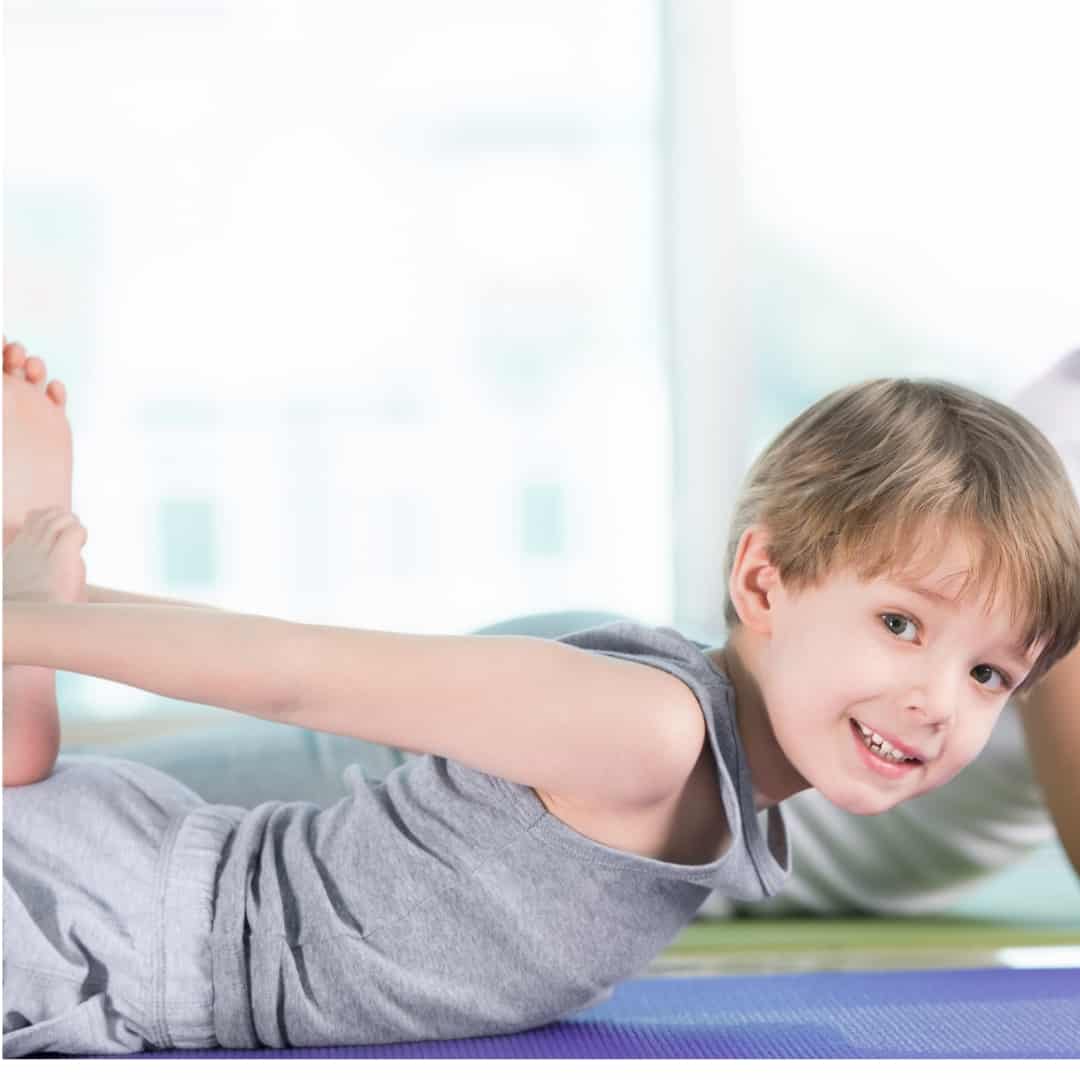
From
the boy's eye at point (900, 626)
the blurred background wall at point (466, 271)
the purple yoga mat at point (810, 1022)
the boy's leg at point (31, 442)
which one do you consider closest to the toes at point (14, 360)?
the boy's leg at point (31, 442)

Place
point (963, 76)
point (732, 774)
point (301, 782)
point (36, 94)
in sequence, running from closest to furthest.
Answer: point (732, 774) → point (301, 782) → point (963, 76) → point (36, 94)

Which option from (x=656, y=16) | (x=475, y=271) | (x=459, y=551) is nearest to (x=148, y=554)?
(x=459, y=551)

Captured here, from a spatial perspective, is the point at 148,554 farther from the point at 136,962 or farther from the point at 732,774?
the point at 732,774

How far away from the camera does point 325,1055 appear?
777 millimetres

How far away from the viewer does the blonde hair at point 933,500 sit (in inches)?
28.5

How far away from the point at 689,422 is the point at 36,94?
0.81 meters

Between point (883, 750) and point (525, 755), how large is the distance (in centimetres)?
19

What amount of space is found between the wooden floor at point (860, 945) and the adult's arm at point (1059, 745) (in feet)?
0.30

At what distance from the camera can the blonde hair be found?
724mm

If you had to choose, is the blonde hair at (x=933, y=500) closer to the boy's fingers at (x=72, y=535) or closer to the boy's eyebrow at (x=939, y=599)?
the boy's eyebrow at (x=939, y=599)

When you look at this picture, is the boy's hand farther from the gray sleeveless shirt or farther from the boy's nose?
the boy's nose

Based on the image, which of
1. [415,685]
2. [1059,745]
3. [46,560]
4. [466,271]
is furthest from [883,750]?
[466,271]

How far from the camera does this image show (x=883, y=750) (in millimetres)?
741

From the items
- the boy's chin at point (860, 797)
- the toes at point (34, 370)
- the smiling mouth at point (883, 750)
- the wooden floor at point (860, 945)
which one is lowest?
the wooden floor at point (860, 945)
